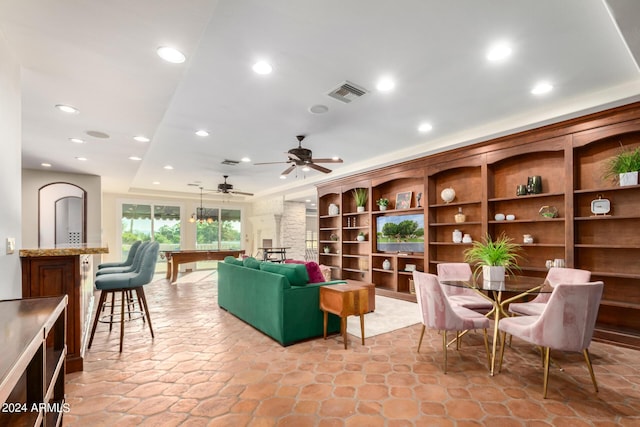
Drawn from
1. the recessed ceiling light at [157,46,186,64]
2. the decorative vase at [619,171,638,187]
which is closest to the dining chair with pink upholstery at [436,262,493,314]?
the decorative vase at [619,171,638,187]

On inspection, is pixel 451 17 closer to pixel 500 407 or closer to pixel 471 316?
pixel 471 316

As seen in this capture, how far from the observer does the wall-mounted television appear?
19.0 feet

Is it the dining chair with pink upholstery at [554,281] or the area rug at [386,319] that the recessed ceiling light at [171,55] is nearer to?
the area rug at [386,319]

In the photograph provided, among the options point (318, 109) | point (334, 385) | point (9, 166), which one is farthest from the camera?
point (318, 109)

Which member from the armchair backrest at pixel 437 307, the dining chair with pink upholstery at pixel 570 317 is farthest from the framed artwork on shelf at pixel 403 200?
the dining chair with pink upholstery at pixel 570 317

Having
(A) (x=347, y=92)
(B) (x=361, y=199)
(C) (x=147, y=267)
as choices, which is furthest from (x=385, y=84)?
(B) (x=361, y=199)

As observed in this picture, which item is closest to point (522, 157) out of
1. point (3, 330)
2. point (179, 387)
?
point (179, 387)

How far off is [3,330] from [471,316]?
3.23 m

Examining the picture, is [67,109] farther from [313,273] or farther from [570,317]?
[570,317]

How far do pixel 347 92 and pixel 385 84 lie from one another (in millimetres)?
401

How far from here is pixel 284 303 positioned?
3.37m

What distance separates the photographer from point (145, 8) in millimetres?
1627

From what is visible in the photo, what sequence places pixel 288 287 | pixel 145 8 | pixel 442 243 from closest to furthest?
pixel 145 8, pixel 288 287, pixel 442 243

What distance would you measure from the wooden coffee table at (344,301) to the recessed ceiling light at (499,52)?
2.53 m
